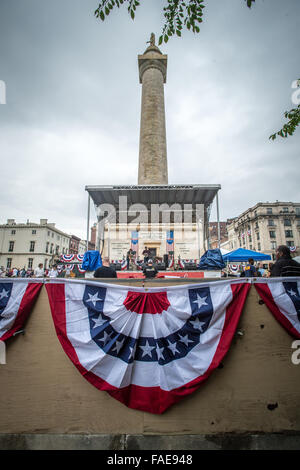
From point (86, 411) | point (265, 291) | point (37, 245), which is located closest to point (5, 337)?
point (86, 411)

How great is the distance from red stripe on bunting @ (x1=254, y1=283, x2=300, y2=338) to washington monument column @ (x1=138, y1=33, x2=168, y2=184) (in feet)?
52.9

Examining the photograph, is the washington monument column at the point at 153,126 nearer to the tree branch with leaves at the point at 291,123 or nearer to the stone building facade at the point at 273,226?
the tree branch with leaves at the point at 291,123

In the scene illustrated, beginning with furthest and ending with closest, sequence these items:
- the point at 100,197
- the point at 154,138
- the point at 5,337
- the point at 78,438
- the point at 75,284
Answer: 1. the point at 154,138
2. the point at 100,197
3. the point at 75,284
4. the point at 5,337
5. the point at 78,438

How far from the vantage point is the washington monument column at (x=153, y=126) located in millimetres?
18239

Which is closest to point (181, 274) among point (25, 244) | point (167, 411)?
point (167, 411)

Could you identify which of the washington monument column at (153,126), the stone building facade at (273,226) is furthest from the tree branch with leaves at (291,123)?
the stone building facade at (273,226)

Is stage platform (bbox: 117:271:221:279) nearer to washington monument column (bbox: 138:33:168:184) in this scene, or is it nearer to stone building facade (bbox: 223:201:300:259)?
washington monument column (bbox: 138:33:168:184)

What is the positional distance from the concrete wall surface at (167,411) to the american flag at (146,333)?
0.16 meters

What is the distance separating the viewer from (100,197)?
15.3m

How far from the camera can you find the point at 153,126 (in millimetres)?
19078

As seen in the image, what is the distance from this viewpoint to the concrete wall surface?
2.33 m

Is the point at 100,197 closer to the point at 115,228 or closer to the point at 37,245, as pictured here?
the point at 115,228

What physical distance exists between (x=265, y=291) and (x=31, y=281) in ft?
9.81

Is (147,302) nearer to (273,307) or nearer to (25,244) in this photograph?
(273,307)
